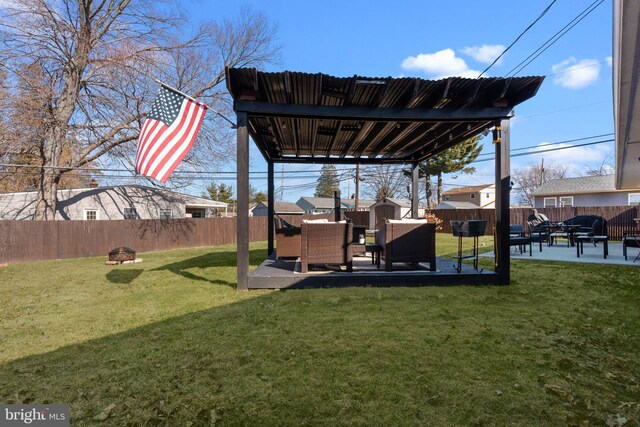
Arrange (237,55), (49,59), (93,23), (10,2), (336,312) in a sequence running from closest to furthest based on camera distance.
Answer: (336,312), (10,2), (49,59), (93,23), (237,55)

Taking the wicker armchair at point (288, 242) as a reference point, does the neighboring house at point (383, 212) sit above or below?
above

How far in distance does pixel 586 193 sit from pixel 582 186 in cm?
68

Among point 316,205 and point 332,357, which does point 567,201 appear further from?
point 316,205

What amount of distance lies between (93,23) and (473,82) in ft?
54.5

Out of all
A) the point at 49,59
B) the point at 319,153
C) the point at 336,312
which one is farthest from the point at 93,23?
the point at 336,312

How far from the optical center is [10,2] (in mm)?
11258

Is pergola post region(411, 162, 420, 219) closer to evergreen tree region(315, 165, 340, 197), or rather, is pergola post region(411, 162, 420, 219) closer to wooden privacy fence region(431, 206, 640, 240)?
wooden privacy fence region(431, 206, 640, 240)

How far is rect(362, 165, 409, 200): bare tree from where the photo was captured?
34.3 metres

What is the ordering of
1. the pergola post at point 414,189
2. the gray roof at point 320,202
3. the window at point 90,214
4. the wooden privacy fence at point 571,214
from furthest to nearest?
the gray roof at point 320,202 < the window at point 90,214 < the wooden privacy fence at point 571,214 < the pergola post at point 414,189

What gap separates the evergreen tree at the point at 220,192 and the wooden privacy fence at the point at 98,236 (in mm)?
32895

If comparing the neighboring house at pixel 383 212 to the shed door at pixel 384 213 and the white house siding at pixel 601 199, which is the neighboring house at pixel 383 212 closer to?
the shed door at pixel 384 213

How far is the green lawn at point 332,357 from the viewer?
6.32 ft

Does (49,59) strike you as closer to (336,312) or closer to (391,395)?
(336,312)

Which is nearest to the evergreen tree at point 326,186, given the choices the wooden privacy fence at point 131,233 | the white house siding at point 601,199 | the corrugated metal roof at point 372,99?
the wooden privacy fence at point 131,233
